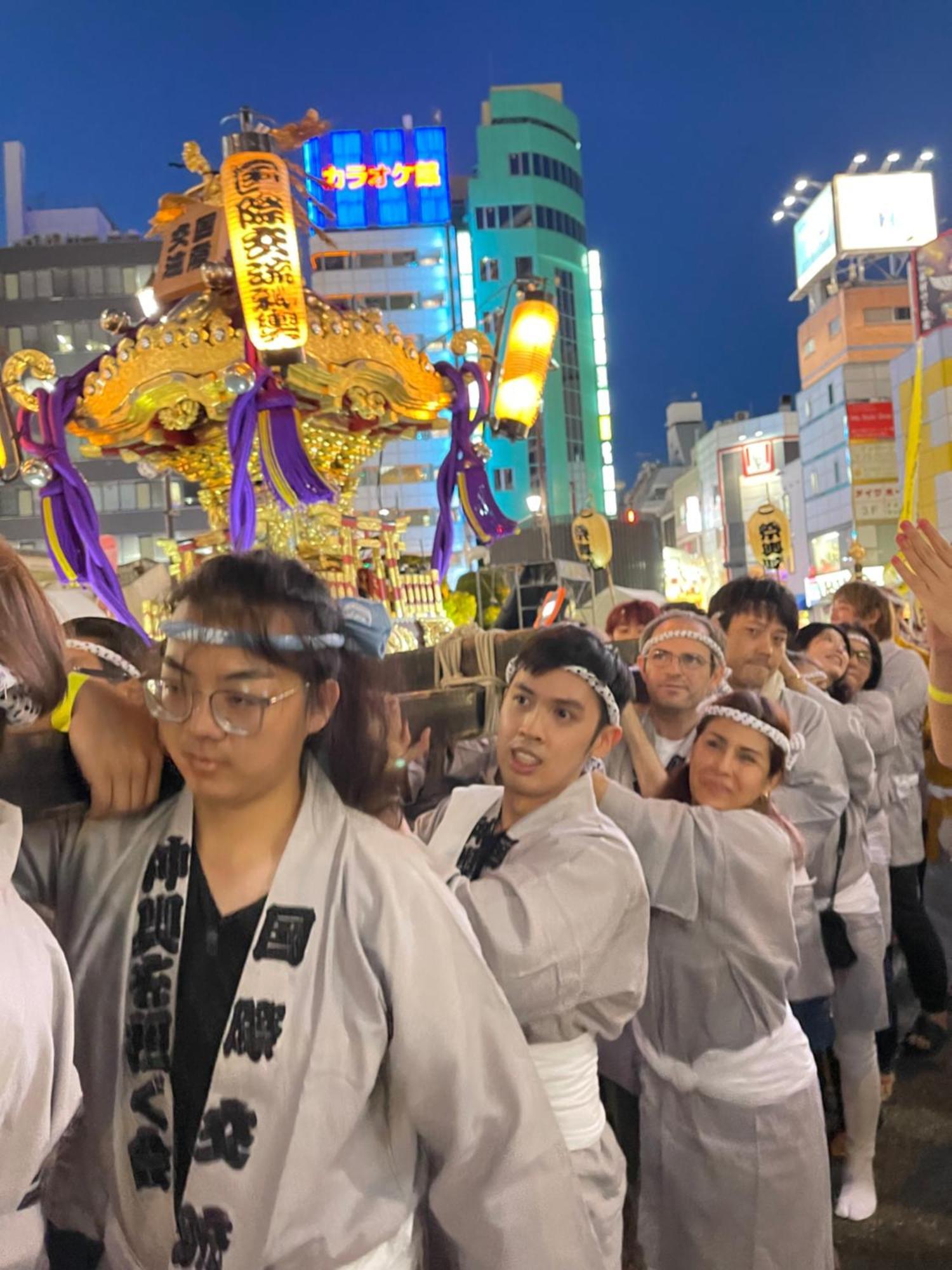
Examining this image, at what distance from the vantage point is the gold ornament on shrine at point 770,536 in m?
13.9

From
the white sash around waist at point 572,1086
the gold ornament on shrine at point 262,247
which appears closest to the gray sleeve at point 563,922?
the white sash around waist at point 572,1086

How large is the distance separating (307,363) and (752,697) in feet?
12.9

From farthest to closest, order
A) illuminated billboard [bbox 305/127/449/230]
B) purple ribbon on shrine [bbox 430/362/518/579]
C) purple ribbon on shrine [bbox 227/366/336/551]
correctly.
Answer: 1. illuminated billboard [bbox 305/127/449/230]
2. purple ribbon on shrine [bbox 430/362/518/579]
3. purple ribbon on shrine [bbox 227/366/336/551]

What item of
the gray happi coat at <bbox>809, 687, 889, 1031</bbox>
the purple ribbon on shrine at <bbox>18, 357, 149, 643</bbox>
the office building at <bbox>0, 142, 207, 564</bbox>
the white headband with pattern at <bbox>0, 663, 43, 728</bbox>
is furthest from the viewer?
the office building at <bbox>0, 142, 207, 564</bbox>

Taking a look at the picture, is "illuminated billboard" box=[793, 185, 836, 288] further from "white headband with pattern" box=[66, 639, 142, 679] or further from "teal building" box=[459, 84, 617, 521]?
"white headband with pattern" box=[66, 639, 142, 679]

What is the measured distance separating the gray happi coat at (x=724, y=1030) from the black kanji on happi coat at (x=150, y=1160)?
1259mm

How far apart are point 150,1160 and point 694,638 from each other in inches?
85.3

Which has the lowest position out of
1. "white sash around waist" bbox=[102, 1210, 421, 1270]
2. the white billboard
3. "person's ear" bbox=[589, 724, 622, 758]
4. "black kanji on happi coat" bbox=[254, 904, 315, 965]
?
"white sash around waist" bbox=[102, 1210, 421, 1270]

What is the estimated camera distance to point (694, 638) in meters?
2.98

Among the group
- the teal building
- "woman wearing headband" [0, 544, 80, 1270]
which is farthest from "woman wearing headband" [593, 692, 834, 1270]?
the teal building

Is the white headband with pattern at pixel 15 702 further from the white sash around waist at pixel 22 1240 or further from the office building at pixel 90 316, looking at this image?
the office building at pixel 90 316

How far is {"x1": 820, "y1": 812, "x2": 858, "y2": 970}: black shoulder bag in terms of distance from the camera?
3.35 m

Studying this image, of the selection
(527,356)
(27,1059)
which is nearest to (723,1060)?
(27,1059)

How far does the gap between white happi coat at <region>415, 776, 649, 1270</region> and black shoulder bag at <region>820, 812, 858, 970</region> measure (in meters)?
1.67
